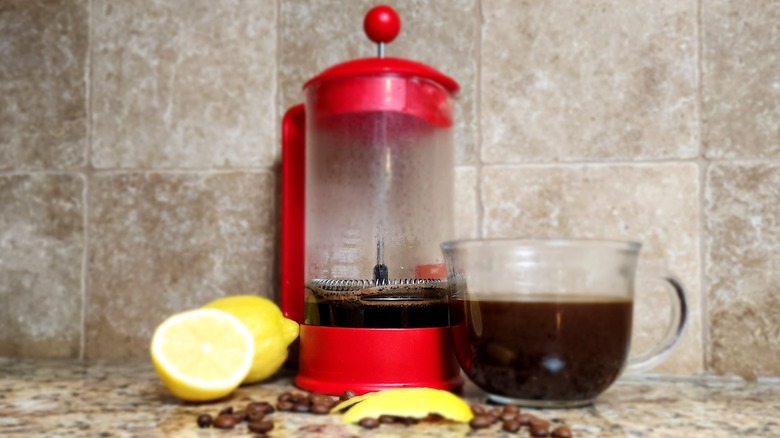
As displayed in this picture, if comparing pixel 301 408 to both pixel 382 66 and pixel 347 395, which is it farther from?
pixel 382 66

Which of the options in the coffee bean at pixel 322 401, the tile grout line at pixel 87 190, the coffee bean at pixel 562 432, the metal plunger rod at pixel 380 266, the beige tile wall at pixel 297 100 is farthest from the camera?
the tile grout line at pixel 87 190

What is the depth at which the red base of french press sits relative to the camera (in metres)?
0.73

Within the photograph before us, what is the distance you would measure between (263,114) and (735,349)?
0.67m

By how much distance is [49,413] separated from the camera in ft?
2.18

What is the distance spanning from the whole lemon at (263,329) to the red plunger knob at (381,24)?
1.07 feet

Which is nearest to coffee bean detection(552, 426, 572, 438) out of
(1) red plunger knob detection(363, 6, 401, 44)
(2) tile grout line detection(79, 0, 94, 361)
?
(1) red plunger knob detection(363, 6, 401, 44)

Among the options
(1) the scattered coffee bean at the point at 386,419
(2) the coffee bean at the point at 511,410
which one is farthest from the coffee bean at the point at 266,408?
(2) the coffee bean at the point at 511,410

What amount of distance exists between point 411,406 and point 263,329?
0.24 m

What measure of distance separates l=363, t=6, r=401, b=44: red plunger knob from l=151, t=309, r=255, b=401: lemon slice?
1.11ft

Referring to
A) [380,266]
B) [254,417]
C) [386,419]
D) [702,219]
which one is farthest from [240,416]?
[702,219]

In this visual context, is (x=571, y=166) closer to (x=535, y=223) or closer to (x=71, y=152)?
(x=535, y=223)

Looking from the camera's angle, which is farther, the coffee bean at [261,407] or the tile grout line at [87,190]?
the tile grout line at [87,190]

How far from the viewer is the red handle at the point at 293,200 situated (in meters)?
0.89

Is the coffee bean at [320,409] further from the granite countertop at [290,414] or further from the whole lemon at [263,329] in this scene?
the whole lemon at [263,329]
